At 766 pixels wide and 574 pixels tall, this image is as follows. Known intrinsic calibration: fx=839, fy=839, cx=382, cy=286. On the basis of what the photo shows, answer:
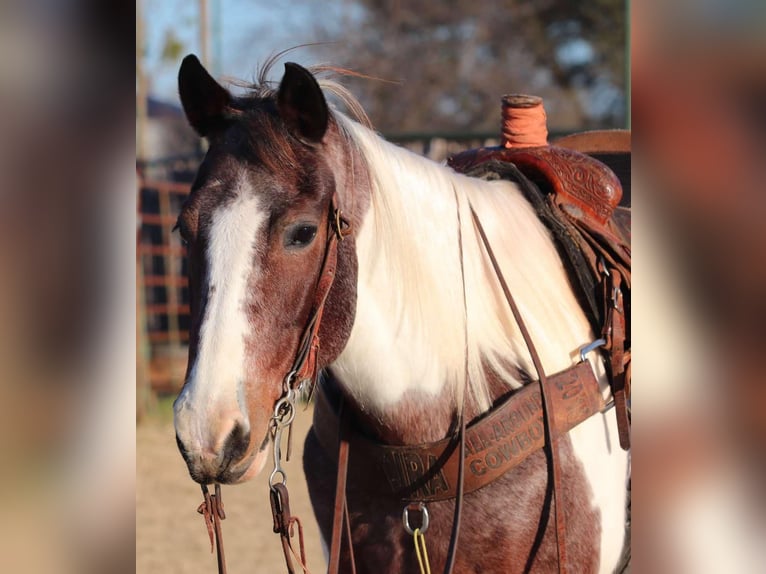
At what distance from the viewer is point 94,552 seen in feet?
2.20

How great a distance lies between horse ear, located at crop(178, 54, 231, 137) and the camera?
1.52 m

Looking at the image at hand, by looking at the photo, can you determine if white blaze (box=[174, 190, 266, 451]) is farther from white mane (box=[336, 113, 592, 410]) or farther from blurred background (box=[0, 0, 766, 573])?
blurred background (box=[0, 0, 766, 573])

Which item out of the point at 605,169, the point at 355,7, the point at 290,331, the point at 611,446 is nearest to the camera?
the point at 290,331

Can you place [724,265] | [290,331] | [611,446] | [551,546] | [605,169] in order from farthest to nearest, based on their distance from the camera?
1. [605,169]
2. [611,446]
3. [551,546]
4. [290,331]
5. [724,265]

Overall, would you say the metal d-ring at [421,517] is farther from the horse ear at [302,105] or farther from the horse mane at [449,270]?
the horse ear at [302,105]

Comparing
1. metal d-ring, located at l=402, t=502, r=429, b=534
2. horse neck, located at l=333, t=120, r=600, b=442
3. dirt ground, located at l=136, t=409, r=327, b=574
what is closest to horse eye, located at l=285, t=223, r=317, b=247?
horse neck, located at l=333, t=120, r=600, b=442

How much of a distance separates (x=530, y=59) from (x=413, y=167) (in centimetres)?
1686

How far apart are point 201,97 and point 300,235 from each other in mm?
344

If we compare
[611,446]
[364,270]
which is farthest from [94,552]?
[611,446]

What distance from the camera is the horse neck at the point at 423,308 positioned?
5.29ft

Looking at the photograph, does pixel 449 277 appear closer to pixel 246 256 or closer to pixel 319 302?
pixel 319 302

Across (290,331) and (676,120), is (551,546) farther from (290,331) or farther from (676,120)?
(676,120)

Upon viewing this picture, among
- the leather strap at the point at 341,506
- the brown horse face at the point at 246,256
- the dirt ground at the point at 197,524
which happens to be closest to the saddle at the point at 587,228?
the leather strap at the point at 341,506

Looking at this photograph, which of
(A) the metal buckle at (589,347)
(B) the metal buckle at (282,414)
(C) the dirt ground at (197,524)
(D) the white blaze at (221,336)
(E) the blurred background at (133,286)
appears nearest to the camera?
(E) the blurred background at (133,286)
